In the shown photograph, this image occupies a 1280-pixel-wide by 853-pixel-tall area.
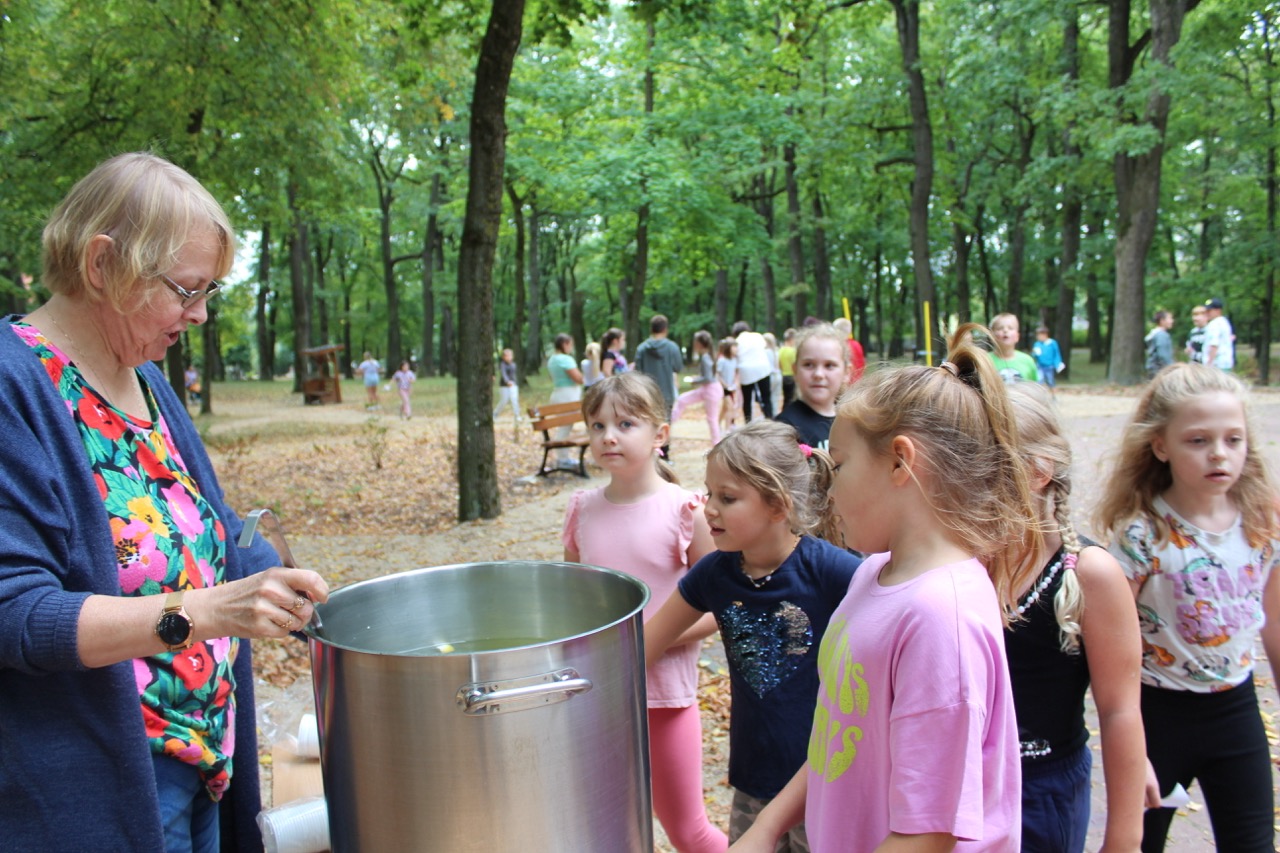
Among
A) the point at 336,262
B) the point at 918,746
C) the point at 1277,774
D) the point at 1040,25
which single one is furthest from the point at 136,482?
the point at 336,262

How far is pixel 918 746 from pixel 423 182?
33075 millimetres

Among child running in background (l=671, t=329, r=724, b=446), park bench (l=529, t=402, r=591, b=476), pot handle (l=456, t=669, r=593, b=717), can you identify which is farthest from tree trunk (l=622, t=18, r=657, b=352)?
pot handle (l=456, t=669, r=593, b=717)

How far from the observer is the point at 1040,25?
18391 millimetres

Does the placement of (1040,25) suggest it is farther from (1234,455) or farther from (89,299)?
(89,299)

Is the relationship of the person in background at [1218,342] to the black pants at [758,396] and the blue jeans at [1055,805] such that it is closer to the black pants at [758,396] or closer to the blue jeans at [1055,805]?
the black pants at [758,396]

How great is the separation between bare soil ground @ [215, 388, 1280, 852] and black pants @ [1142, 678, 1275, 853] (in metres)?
0.90

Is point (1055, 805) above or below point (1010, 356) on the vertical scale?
below

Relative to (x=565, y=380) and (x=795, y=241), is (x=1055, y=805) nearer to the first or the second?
(x=565, y=380)

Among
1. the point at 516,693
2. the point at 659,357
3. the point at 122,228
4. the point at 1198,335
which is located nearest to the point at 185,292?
the point at 122,228

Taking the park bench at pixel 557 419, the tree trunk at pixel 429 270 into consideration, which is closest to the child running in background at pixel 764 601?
the park bench at pixel 557 419

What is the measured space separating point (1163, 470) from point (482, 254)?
5612 mm

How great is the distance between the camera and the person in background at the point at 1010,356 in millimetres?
5459

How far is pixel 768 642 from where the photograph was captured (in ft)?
6.70

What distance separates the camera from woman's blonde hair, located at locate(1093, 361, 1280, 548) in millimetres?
2225
